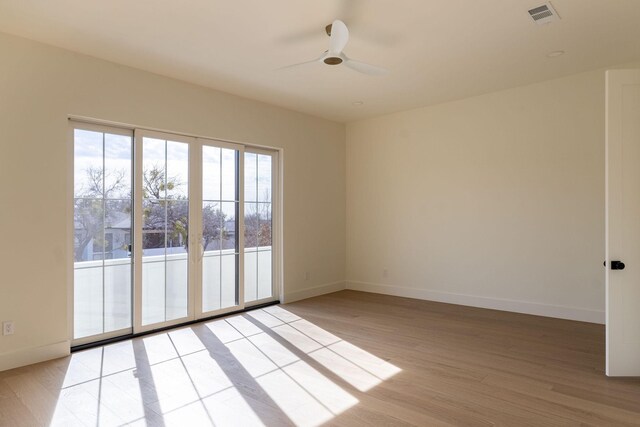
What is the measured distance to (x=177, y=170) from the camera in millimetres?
4641

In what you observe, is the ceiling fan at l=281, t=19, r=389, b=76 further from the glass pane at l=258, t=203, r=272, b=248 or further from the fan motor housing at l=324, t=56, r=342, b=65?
the glass pane at l=258, t=203, r=272, b=248

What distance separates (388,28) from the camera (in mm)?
3428

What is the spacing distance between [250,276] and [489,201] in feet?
11.2

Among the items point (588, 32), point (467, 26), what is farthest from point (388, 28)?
point (588, 32)

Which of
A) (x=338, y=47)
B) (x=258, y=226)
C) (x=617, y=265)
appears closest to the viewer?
(x=617, y=265)

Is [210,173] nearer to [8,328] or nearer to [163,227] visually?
[163,227]

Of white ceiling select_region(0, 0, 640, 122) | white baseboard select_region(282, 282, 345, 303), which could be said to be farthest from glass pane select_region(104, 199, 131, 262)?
white baseboard select_region(282, 282, 345, 303)

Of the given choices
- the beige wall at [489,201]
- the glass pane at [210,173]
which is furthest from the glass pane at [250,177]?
the beige wall at [489,201]

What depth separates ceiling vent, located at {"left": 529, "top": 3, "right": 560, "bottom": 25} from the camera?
311 cm

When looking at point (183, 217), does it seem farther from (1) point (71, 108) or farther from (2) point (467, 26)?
(2) point (467, 26)

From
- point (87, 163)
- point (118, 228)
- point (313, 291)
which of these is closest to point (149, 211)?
point (118, 228)

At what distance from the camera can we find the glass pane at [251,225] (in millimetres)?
5406

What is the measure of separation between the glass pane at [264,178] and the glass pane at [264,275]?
80 cm

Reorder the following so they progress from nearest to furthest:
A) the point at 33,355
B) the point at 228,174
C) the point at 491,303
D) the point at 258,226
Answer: the point at 33,355, the point at 228,174, the point at 491,303, the point at 258,226
